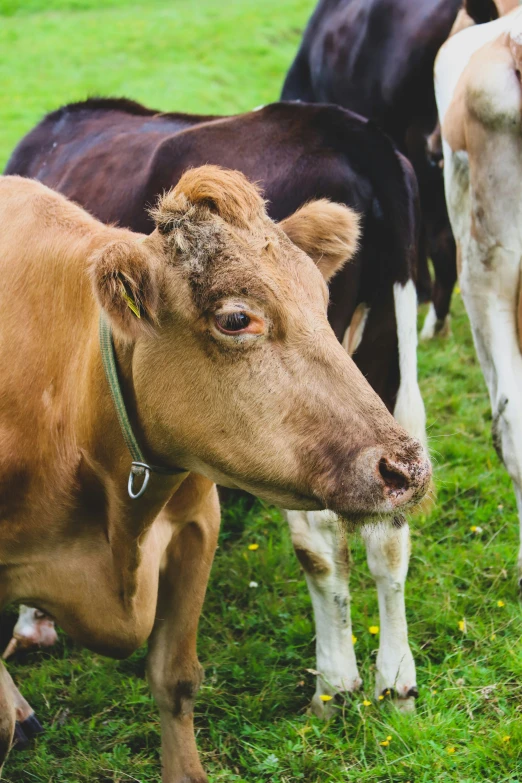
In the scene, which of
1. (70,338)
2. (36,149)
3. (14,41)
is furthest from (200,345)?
(14,41)

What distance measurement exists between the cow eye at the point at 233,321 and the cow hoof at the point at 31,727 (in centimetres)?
196

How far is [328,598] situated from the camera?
3.57 metres

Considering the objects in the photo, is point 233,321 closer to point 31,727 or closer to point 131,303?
point 131,303

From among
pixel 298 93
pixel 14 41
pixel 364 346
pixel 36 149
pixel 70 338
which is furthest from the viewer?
pixel 14 41

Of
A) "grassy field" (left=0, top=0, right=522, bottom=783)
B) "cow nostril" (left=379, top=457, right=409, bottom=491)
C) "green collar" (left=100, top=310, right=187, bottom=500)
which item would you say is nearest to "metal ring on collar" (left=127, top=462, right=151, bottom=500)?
"green collar" (left=100, top=310, right=187, bottom=500)

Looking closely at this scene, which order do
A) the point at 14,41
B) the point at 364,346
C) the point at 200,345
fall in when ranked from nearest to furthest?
the point at 200,345
the point at 364,346
the point at 14,41

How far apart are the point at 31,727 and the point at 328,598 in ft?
3.99

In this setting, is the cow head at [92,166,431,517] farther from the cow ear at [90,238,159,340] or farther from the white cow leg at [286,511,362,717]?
the white cow leg at [286,511,362,717]

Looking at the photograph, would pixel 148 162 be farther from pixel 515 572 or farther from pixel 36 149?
pixel 515 572

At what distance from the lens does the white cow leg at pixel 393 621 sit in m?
3.50

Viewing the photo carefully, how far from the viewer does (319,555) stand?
3.55 metres

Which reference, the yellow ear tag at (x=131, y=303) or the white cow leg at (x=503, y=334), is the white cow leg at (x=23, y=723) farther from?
the white cow leg at (x=503, y=334)

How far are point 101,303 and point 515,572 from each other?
8.30 feet

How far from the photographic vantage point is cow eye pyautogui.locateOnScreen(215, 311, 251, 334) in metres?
2.30
